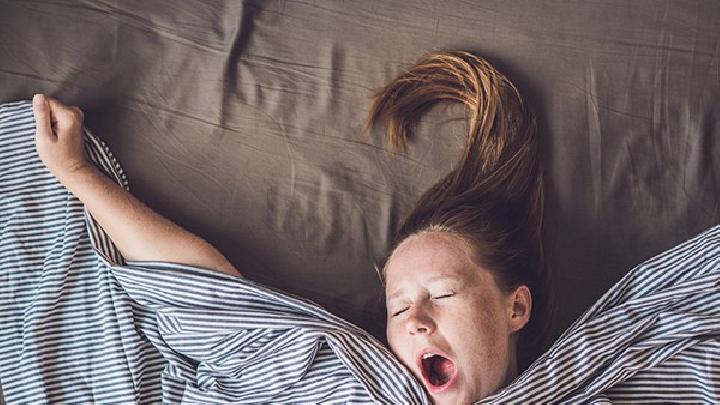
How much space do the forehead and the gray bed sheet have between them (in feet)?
0.45

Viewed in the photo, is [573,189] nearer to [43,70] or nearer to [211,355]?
[211,355]

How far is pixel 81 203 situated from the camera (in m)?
1.32

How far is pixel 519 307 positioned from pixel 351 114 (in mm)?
425

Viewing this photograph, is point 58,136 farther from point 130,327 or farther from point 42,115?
point 130,327

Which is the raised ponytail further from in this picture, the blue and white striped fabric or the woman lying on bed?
the blue and white striped fabric

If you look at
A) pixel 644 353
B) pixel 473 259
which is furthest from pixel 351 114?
pixel 644 353

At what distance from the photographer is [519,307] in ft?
4.14

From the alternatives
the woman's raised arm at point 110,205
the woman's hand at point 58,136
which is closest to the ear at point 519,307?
the woman's raised arm at point 110,205

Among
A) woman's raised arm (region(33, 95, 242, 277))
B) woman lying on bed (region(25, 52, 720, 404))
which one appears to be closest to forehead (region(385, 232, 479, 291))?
woman lying on bed (region(25, 52, 720, 404))

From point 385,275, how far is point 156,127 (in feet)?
1.50

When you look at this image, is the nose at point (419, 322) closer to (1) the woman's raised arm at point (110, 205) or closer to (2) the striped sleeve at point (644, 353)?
(2) the striped sleeve at point (644, 353)

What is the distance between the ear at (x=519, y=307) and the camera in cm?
125

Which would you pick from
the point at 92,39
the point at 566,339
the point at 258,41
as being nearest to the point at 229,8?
the point at 258,41

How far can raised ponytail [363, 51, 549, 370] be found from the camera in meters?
1.33
